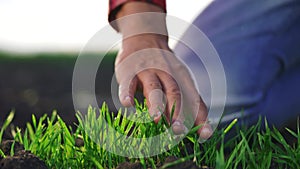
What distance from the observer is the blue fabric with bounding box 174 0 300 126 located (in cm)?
279

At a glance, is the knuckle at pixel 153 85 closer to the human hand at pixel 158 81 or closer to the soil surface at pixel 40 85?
the human hand at pixel 158 81

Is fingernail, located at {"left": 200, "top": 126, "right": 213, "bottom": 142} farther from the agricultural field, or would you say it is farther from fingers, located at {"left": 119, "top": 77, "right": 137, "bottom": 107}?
fingers, located at {"left": 119, "top": 77, "right": 137, "bottom": 107}

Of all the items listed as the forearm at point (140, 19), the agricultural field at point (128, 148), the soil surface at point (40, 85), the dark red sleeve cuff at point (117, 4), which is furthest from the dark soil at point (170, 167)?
the soil surface at point (40, 85)

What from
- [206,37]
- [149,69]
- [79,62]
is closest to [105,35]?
[79,62]

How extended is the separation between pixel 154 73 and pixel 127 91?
129 mm

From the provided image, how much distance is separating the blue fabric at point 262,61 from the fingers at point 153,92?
34.8 inches

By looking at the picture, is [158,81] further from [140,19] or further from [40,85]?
[40,85]

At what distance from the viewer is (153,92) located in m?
1.82

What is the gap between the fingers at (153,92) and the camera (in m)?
1.74

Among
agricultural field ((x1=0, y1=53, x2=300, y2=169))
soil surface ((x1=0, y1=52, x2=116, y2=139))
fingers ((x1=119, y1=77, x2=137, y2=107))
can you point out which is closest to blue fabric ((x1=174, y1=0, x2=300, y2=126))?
agricultural field ((x1=0, y1=53, x2=300, y2=169))

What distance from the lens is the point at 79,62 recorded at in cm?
215

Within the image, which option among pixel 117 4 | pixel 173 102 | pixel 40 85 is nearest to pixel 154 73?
pixel 173 102

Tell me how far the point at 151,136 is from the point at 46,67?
16.6ft

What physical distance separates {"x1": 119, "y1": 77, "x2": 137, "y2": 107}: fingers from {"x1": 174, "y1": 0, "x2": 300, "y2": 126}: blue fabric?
2.99ft
